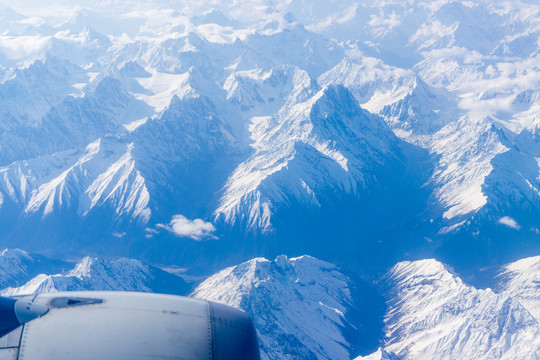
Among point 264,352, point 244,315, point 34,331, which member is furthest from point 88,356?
point 264,352

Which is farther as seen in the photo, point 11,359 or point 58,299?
point 58,299

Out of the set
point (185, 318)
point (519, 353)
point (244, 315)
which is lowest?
point (519, 353)

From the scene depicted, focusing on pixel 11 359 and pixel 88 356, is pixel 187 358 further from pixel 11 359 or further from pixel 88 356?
pixel 11 359

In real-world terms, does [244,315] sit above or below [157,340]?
below

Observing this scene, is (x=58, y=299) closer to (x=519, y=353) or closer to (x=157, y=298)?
(x=157, y=298)

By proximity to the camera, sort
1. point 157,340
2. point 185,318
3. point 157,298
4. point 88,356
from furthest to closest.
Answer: point 157,298, point 185,318, point 157,340, point 88,356

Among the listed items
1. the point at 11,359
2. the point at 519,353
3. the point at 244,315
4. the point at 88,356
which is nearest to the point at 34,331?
the point at 11,359

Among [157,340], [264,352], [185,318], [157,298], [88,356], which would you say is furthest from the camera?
[264,352]
